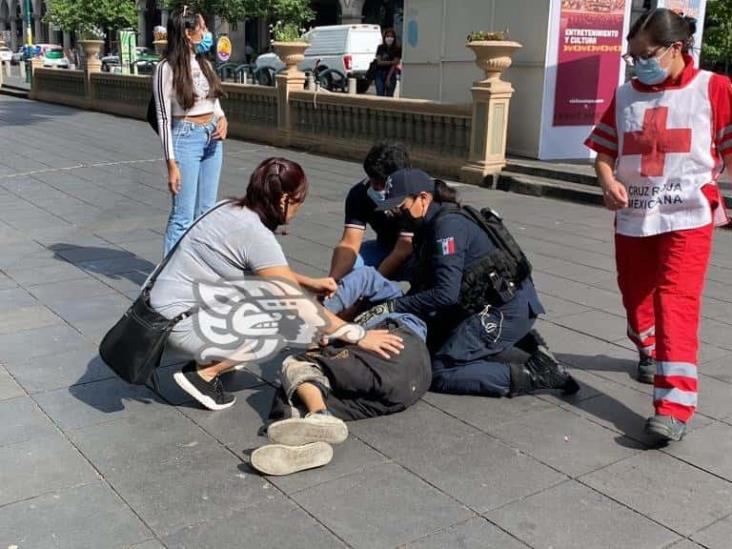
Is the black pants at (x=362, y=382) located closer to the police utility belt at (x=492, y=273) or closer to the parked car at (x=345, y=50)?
the police utility belt at (x=492, y=273)

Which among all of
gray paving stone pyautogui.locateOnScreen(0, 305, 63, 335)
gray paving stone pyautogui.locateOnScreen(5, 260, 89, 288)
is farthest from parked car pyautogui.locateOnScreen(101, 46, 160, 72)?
gray paving stone pyautogui.locateOnScreen(0, 305, 63, 335)

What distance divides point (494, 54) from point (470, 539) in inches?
322

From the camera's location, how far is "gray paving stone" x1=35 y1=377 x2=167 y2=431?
3.78 meters

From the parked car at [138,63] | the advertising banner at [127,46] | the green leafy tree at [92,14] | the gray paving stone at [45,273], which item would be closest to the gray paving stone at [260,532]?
the gray paving stone at [45,273]

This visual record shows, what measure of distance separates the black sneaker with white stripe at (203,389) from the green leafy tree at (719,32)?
1617cm

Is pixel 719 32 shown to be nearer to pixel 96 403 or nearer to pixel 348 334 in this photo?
pixel 348 334

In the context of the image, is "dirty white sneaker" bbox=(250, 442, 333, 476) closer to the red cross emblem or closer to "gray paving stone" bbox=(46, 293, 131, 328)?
the red cross emblem

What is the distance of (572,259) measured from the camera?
6.93 metres

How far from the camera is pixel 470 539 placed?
2826mm

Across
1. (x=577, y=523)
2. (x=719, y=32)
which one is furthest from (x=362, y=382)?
(x=719, y=32)

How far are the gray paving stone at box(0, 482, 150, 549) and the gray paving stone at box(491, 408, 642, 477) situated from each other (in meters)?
1.61

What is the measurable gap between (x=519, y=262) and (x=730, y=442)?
4.04 ft

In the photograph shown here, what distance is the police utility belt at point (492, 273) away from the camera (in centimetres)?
396

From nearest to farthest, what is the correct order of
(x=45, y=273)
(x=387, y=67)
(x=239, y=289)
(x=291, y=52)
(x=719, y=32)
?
1. (x=239, y=289)
2. (x=45, y=273)
3. (x=291, y=52)
4. (x=387, y=67)
5. (x=719, y=32)
